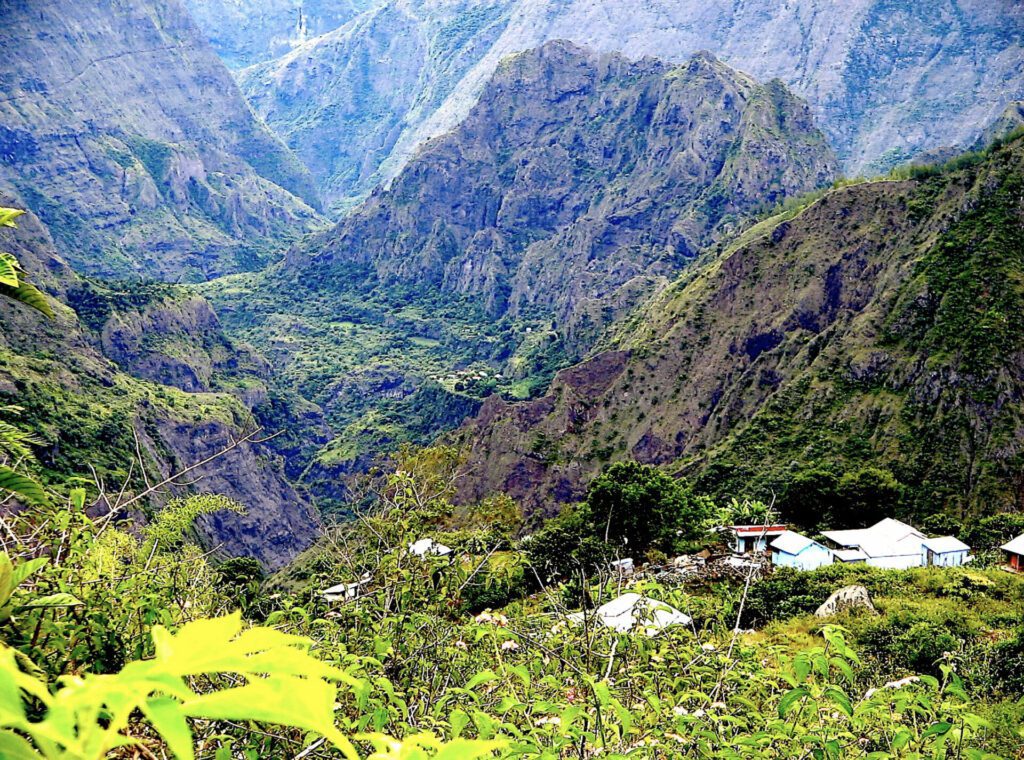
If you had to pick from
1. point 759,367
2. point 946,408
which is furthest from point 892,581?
point 759,367

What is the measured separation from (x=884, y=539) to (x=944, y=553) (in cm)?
229

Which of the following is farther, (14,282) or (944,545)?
(944,545)

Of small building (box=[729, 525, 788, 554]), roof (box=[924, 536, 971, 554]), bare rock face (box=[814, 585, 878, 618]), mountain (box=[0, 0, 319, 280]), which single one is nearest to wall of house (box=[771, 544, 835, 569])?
small building (box=[729, 525, 788, 554])

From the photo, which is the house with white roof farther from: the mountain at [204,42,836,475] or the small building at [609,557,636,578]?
the mountain at [204,42,836,475]

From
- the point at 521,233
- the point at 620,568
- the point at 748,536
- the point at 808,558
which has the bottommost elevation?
the point at 521,233

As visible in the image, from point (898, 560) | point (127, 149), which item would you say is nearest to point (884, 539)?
point (898, 560)

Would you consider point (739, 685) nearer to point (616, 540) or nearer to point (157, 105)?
point (616, 540)

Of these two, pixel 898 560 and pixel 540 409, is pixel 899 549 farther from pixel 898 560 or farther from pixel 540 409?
pixel 540 409

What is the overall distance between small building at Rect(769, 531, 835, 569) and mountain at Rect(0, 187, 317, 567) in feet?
83.8

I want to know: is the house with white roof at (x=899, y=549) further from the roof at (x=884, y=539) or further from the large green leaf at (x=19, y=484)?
the large green leaf at (x=19, y=484)

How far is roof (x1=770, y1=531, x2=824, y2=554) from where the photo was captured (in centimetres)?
2923

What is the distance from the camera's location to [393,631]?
4.62 meters

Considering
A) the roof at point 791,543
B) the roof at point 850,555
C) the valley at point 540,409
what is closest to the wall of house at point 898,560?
the roof at point 850,555

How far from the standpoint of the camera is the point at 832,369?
51.0 metres
